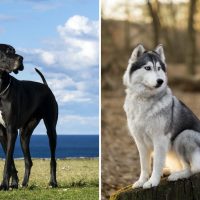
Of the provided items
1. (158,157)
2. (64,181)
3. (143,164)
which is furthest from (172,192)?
(64,181)

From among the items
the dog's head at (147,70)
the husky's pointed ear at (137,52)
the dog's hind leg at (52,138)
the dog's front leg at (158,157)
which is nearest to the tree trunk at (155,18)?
the dog's head at (147,70)

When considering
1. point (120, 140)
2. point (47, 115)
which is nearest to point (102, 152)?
point (120, 140)

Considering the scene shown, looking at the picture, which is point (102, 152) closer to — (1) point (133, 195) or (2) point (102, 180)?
(2) point (102, 180)

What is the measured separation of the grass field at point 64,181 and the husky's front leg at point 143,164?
46 cm

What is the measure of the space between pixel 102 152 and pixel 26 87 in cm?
79

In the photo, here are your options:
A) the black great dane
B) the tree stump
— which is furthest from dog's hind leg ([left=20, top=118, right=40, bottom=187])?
the tree stump

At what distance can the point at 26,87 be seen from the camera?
5137 mm

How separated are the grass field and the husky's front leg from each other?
1.52 feet

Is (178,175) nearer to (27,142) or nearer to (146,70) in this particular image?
(146,70)

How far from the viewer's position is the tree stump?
445 centimetres

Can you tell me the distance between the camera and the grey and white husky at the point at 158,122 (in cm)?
458

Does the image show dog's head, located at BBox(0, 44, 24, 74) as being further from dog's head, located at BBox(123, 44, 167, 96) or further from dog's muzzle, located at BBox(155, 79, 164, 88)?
dog's muzzle, located at BBox(155, 79, 164, 88)

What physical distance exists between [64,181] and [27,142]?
44 centimetres

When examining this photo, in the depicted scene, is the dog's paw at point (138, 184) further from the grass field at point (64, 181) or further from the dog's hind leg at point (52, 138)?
the dog's hind leg at point (52, 138)
